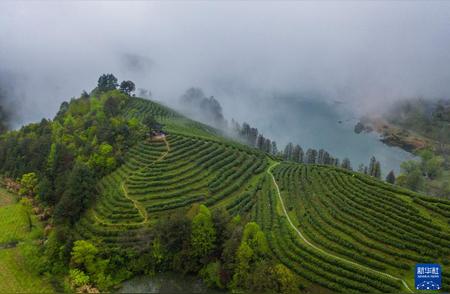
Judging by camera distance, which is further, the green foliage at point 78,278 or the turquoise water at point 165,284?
the green foliage at point 78,278

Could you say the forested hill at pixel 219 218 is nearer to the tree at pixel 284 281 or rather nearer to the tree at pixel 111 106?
the tree at pixel 284 281

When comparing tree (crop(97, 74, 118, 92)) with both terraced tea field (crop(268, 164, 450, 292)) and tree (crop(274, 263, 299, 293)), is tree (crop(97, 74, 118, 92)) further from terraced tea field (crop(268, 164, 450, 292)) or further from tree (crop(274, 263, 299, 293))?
tree (crop(274, 263, 299, 293))

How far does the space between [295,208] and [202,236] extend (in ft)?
61.1

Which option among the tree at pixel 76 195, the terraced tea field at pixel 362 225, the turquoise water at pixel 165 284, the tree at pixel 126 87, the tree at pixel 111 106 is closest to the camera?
the terraced tea field at pixel 362 225

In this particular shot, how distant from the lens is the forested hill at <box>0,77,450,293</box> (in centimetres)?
5297

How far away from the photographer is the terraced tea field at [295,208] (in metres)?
52.6

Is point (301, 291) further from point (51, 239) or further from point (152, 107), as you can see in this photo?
point (152, 107)

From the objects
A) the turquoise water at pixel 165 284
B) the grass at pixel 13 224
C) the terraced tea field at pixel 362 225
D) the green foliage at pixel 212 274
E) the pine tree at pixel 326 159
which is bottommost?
the turquoise water at pixel 165 284

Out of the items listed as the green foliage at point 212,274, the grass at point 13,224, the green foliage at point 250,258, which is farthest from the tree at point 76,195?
the green foliage at point 250,258

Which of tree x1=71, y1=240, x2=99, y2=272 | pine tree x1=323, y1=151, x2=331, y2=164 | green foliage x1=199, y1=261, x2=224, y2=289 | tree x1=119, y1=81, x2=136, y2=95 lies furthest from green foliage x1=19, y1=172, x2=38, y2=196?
pine tree x1=323, y1=151, x2=331, y2=164

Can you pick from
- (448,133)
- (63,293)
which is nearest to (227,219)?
(63,293)

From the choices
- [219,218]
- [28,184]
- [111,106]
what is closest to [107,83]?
[111,106]

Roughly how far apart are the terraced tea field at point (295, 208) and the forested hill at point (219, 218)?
20 cm

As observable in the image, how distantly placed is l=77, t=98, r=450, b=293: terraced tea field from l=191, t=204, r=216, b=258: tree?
29.5 ft
